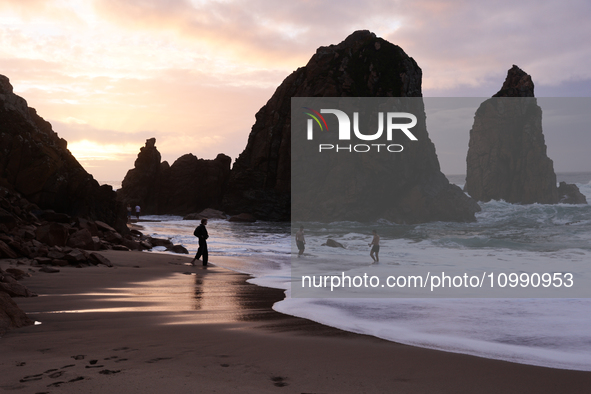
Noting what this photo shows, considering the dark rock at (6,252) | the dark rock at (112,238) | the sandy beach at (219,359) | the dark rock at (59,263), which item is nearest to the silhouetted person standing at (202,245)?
the dark rock at (59,263)

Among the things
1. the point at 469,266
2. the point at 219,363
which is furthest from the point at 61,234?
the point at 469,266

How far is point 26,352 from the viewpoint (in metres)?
3.41

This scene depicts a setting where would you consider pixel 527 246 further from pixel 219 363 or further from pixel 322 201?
pixel 322 201

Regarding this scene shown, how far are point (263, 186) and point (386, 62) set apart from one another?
2701cm

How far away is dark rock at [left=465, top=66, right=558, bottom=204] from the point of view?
10081 cm

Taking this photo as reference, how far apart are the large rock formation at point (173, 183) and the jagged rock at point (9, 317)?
213ft

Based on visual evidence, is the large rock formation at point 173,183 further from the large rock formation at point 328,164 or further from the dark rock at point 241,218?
the dark rock at point 241,218

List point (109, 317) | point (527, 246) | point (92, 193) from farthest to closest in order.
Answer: point (527, 246)
point (92, 193)
point (109, 317)

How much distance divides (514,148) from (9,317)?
115 metres

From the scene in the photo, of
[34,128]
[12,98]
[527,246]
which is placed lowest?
[527,246]

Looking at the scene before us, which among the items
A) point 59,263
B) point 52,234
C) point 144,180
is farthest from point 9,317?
point 144,180

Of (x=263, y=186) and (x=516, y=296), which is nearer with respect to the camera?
(x=516, y=296)

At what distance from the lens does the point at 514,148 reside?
340 ft

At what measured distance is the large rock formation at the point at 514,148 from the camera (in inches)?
3969
